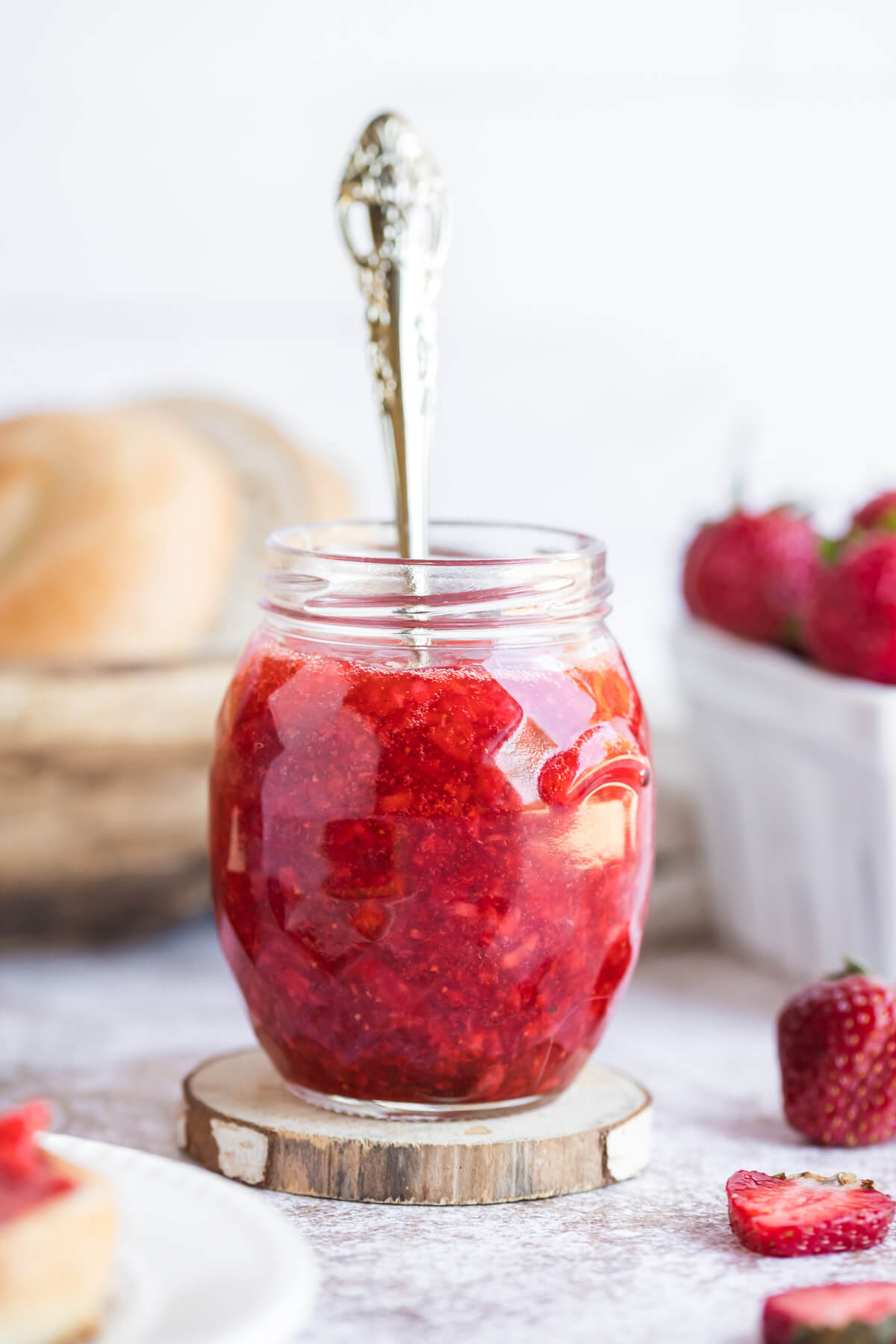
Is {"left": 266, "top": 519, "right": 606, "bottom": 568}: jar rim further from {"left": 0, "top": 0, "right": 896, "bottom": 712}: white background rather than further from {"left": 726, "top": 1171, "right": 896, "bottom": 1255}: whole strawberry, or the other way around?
{"left": 0, "top": 0, "right": 896, "bottom": 712}: white background

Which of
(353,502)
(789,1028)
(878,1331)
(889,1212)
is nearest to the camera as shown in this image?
(878,1331)

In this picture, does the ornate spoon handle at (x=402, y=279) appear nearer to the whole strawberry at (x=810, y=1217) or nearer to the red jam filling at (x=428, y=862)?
the red jam filling at (x=428, y=862)

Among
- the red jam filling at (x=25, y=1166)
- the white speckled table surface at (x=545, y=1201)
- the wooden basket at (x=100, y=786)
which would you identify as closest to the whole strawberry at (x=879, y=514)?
the white speckled table surface at (x=545, y=1201)

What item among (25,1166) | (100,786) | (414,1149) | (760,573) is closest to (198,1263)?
(25,1166)

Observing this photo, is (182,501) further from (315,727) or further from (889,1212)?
(889,1212)

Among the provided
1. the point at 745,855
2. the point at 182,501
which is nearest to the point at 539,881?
the point at 745,855

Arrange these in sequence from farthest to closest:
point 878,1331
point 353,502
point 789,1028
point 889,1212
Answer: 1. point 353,502
2. point 789,1028
3. point 889,1212
4. point 878,1331
